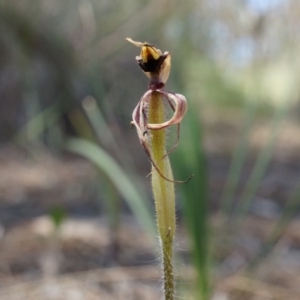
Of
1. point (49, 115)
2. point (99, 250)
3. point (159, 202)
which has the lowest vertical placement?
point (159, 202)

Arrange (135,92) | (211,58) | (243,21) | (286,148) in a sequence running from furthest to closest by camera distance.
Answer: (211,58), (286,148), (135,92), (243,21)

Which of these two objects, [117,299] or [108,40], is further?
[108,40]

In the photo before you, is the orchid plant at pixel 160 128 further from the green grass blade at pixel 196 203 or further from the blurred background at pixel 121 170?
the green grass blade at pixel 196 203

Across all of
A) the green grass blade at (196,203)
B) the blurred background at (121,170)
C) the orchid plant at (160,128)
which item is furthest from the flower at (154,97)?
the green grass blade at (196,203)

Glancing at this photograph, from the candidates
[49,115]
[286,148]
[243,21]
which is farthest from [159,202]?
[286,148]

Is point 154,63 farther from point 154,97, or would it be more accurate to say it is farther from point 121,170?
point 121,170

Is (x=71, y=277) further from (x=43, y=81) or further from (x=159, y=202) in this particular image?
(x=43, y=81)

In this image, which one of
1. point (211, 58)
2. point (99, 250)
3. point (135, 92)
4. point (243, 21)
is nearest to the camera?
point (99, 250)
